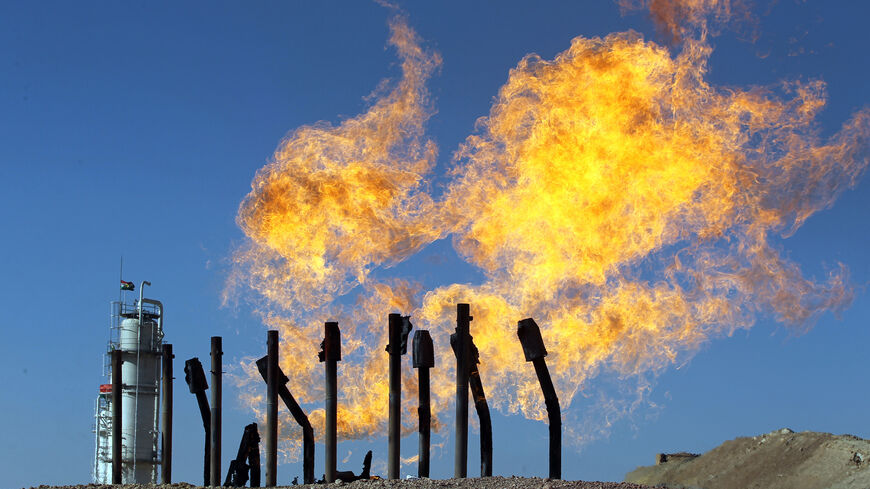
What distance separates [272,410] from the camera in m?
31.0

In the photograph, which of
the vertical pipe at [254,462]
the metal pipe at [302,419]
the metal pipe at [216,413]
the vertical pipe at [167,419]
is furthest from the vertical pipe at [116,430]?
the metal pipe at [302,419]

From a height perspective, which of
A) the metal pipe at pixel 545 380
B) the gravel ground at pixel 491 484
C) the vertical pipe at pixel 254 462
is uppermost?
the metal pipe at pixel 545 380

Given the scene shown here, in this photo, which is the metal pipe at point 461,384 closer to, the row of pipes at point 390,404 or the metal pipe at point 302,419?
the row of pipes at point 390,404

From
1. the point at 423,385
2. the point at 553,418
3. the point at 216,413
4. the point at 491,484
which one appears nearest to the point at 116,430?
the point at 216,413

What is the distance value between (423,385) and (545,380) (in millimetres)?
3980

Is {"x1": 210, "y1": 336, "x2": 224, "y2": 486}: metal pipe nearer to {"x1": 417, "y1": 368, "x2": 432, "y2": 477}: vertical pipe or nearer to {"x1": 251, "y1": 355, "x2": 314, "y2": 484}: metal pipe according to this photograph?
{"x1": 251, "y1": 355, "x2": 314, "y2": 484}: metal pipe

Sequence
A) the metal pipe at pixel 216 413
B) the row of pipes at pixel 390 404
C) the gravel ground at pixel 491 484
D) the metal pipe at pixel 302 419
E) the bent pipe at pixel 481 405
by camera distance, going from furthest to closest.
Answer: the metal pipe at pixel 216 413, the metal pipe at pixel 302 419, the bent pipe at pixel 481 405, the row of pipes at pixel 390 404, the gravel ground at pixel 491 484

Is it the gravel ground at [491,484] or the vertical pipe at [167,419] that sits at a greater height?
the vertical pipe at [167,419]

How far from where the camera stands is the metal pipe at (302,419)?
3152cm

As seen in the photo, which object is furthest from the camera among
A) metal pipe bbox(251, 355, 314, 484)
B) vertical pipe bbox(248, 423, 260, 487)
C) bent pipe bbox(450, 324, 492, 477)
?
vertical pipe bbox(248, 423, 260, 487)

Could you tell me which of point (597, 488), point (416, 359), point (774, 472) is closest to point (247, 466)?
point (416, 359)

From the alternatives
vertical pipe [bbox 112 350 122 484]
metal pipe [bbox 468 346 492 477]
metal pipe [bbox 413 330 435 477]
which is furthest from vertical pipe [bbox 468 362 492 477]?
vertical pipe [bbox 112 350 122 484]

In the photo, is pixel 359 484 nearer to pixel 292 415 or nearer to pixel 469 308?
pixel 469 308

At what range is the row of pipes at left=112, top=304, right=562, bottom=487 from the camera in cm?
2664
